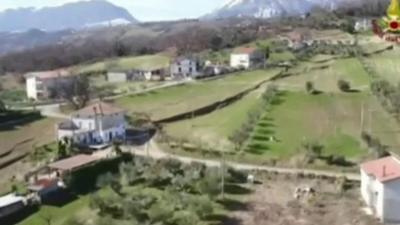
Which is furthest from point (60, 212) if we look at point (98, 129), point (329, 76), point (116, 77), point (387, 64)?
point (116, 77)

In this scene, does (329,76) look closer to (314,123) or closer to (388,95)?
(388,95)

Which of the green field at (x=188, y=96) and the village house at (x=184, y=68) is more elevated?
the village house at (x=184, y=68)

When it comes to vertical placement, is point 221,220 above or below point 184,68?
below

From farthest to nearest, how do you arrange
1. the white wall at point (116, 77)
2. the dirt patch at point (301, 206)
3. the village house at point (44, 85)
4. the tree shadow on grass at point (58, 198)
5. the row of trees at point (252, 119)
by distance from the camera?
the white wall at point (116, 77) → the village house at point (44, 85) → the row of trees at point (252, 119) → the tree shadow on grass at point (58, 198) → the dirt patch at point (301, 206)

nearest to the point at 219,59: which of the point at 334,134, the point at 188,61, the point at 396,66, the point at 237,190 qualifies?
the point at 188,61

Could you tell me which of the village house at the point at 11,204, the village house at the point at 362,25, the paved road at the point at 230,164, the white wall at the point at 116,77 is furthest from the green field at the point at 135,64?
the village house at the point at 11,204

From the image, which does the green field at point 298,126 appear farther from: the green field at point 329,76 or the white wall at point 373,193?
the white wall at point 373,193
